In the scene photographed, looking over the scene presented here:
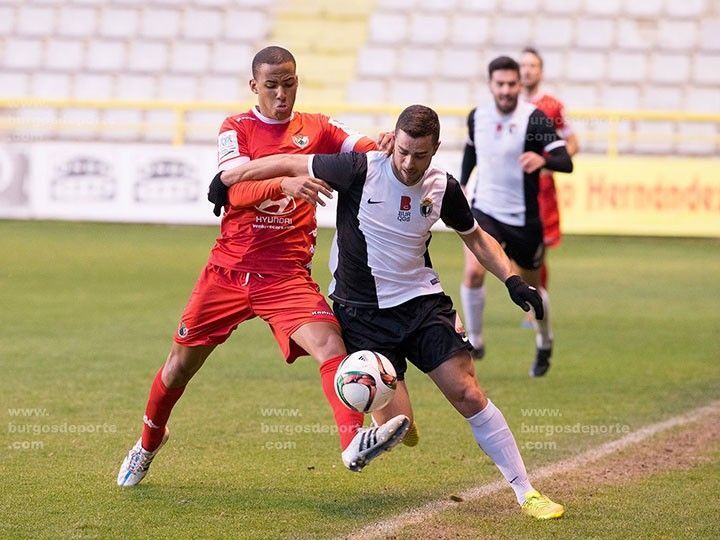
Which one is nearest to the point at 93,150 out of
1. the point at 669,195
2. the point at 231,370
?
the point at 669,195

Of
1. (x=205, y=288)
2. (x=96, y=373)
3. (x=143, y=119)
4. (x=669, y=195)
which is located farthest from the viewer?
(x=143, y=119)

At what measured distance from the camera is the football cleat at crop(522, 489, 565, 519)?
5387 mm

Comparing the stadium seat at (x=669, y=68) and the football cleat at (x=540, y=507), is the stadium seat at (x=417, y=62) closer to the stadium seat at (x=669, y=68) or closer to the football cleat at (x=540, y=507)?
the stadium seat at (x=669, y=68)

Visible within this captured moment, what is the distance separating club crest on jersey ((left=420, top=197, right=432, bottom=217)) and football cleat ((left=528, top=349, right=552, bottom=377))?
3918mm

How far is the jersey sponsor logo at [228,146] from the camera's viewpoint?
5.72 m

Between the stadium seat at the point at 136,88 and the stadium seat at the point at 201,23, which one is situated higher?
the stadium seat at the point at 201,23

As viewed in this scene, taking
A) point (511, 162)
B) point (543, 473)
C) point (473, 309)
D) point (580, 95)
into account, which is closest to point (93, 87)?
point (580, 95)

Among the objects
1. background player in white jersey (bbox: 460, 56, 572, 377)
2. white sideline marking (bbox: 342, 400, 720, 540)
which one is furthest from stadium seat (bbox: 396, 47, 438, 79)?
white sideline marking (bbox: 342, 400, 720, 540)

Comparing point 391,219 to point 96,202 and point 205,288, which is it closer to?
point 205,288

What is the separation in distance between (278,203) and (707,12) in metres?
19.0

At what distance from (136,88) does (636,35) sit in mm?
9180

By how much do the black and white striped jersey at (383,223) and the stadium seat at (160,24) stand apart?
19.5m

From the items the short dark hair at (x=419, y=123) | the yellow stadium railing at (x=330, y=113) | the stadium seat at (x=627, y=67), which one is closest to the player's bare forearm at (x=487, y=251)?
the short dark hair at (x=419, y=123)

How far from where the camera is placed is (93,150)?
19.3 meters
